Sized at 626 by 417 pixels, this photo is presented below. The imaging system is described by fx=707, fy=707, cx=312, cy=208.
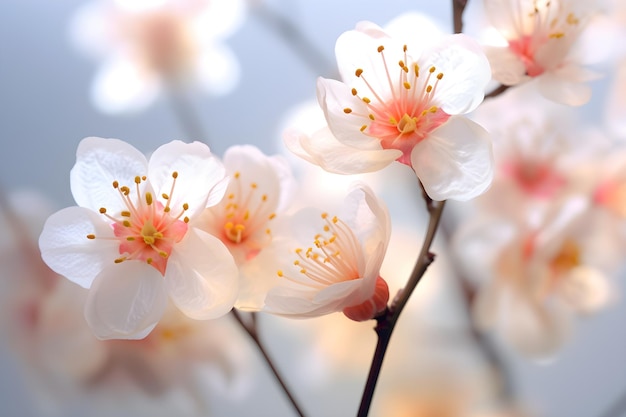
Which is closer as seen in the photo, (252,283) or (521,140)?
(252,283)

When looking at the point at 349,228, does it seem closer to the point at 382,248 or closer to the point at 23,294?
the point at 382,248

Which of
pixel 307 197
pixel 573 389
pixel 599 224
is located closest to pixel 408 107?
pixel 307 197

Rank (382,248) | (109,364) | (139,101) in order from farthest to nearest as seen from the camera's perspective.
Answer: (139,101), (109,364), (382,248)

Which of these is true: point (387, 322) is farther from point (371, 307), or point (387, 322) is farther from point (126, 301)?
point (126, 301)

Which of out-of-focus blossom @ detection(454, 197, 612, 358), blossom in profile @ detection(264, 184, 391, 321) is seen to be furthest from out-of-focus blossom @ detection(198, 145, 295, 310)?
out-of-focus blossom @ detection(454, 197, 612, 358)

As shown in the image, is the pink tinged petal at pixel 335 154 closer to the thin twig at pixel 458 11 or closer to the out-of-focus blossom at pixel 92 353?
the thin twig at pixel 458 11

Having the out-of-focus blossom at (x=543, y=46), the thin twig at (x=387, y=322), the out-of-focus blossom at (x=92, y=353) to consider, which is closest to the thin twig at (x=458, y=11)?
the out-of-focus blossom at (x=543, y=46)

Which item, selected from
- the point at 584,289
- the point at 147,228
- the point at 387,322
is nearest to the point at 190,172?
the point at 147,228
